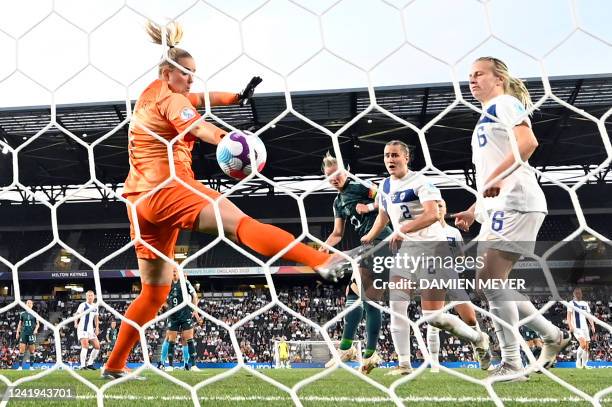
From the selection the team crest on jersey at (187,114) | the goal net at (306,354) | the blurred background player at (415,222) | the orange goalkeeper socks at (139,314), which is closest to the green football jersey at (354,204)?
the blurred background player at (415,222)

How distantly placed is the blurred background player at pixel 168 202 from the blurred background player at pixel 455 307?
1.12 meters

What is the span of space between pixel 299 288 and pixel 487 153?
14547 millimetres

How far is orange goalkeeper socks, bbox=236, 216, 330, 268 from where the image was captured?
186 cm

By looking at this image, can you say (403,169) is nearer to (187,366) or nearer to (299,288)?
(187,366)

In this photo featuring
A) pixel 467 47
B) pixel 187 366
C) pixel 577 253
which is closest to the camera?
pixel 467 47

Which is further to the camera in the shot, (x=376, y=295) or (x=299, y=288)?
(x=299, y=288)

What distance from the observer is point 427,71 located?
183 cm

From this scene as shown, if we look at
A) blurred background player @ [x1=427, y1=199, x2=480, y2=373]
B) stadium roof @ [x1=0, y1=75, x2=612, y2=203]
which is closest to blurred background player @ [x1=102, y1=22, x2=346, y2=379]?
blurred background player @ [x1=427, y1=199, x2=480, y2=373]

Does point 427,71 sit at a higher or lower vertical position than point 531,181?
higher

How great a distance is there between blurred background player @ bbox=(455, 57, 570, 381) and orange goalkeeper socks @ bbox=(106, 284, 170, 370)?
1.28 m

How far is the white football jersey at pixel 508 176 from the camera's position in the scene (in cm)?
198

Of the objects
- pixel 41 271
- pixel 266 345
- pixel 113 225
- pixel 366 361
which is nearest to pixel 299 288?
pixel 266 345

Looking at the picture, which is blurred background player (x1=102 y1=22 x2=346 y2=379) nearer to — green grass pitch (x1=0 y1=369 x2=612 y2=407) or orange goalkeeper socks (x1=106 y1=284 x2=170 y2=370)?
orange goalkeeper socks (x1=106 y1=284 x2=170 y2=370)

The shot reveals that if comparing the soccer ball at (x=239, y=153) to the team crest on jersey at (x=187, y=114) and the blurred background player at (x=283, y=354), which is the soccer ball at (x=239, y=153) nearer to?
the team crest on jersey at (x=187, y=114)
